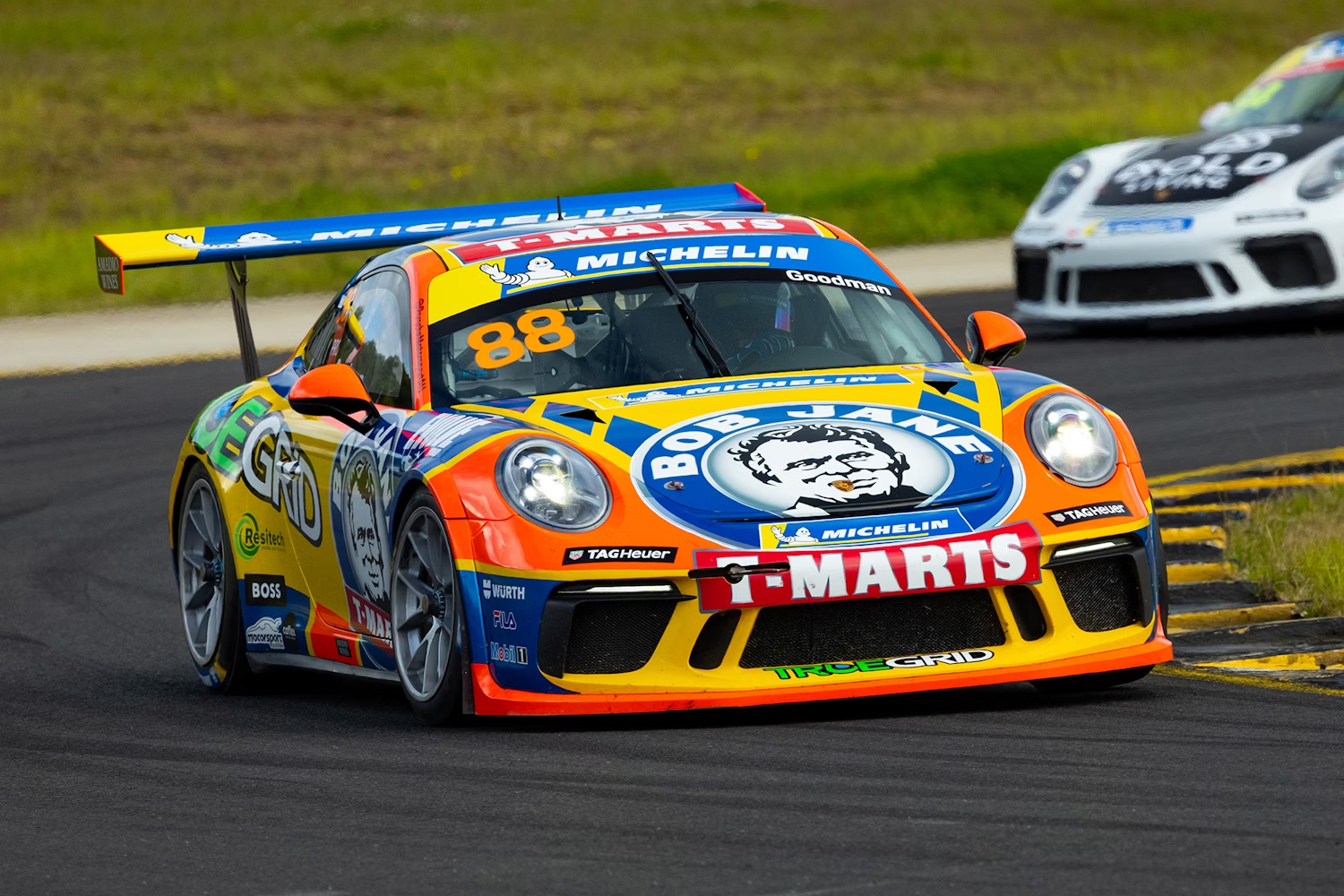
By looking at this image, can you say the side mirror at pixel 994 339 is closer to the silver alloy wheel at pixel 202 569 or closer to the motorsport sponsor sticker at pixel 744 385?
the motorsport sponsor sticker at pixel 744 385

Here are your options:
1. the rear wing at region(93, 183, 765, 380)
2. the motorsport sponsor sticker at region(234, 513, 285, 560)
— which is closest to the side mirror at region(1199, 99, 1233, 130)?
the rear wing at region(93, 183, 765, 380)

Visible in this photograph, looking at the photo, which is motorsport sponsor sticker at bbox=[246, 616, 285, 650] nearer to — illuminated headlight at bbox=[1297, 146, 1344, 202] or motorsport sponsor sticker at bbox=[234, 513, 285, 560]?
motorsport sponsor sticker at bbox=[234, 513, 285, 560]

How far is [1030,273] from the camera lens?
13.9m

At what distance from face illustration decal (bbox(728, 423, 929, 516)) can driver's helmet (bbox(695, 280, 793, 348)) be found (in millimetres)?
873

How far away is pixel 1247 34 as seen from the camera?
4391cm

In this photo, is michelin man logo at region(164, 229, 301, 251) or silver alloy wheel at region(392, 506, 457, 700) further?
michelin man logo at region(164, 229, 301, 251)

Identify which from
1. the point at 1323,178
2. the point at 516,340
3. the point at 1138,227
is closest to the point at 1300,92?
the point at 1323,178

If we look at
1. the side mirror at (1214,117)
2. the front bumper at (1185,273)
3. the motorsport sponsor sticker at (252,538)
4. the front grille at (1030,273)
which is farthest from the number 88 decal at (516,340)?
the side mirror at (1214,117)

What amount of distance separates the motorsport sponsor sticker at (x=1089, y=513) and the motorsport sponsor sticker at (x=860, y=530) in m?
0.27

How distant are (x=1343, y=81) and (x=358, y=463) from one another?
8969mm

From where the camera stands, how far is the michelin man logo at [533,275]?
22.1ft

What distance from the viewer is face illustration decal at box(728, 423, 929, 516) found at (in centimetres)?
560

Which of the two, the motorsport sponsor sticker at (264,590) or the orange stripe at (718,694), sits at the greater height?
the orange stripe at (718,694)

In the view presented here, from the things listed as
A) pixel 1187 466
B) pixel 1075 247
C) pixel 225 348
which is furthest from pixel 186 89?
pixel 1187 466
